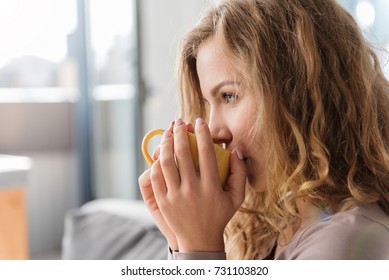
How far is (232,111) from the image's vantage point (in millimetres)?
808

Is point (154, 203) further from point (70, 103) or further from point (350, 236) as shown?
point (70, 103)

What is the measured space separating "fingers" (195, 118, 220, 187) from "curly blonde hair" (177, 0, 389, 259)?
9cm

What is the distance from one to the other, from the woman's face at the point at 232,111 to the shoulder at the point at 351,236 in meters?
0.13

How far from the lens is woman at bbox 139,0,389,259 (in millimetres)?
750

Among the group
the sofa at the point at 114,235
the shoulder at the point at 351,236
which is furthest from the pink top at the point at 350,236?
the sofa at the point at 114,235

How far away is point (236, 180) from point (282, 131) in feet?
0.35

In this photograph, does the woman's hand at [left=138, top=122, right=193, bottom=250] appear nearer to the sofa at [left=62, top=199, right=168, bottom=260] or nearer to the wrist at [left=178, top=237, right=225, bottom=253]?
the wrist at [left=178, top=237, right=225, bottom=253]

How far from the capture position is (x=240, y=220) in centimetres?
99

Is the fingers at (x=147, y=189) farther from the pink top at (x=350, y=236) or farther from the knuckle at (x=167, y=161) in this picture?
the pink top at (x=350, y=236)

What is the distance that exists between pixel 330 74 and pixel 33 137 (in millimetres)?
2621

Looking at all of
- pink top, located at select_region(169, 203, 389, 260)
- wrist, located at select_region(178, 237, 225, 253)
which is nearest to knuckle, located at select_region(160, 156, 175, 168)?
wrist, located at select_region(178, 237, 225, 253)

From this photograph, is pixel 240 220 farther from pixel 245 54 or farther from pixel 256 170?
pixel 245 54

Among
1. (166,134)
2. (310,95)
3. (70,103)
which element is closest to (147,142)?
(166,134)
